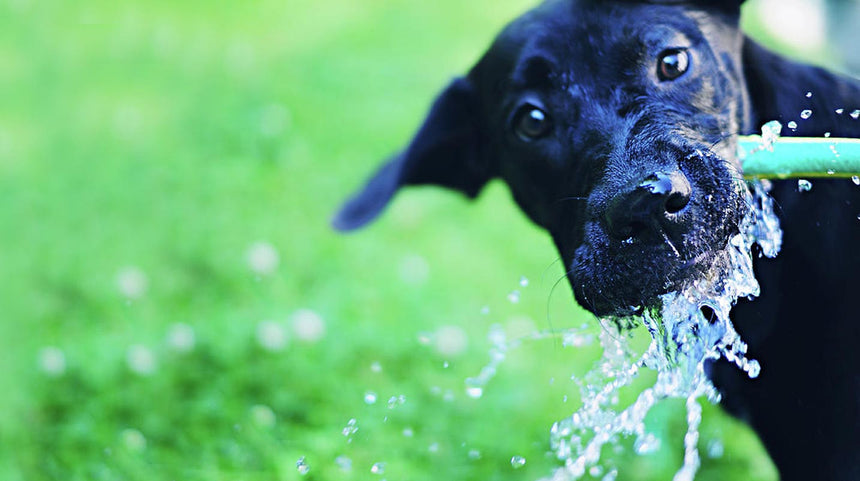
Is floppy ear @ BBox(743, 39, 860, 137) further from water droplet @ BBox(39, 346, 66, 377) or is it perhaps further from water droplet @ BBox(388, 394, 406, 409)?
water droplet @ BBox(39, 346, 66, 377)

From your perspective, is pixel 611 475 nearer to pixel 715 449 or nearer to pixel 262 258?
pixel 715 449

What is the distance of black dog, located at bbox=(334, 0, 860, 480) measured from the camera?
2.28 meters

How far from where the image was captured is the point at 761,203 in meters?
2.59

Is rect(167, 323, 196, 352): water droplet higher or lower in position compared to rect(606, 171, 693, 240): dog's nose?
lower

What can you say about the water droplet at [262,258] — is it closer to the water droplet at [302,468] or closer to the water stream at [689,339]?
the water droplet at [302,468]

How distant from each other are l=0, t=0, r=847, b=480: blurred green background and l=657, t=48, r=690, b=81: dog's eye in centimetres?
74

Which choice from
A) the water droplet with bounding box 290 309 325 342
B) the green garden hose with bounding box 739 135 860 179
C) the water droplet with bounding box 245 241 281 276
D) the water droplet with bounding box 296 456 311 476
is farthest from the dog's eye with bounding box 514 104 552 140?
the water droplet with bounding box 245 241 281 276

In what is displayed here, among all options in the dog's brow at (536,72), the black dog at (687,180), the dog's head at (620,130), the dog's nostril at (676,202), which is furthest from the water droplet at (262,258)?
the dog's nostril at (676,202)

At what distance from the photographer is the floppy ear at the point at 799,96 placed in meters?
2.66

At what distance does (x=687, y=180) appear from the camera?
222 cm

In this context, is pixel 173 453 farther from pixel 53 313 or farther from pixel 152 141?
pixel 152 141

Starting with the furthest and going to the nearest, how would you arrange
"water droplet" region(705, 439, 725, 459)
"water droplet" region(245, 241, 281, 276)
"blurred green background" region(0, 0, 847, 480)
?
"water droplet" region(245, 241, 281, 276) < "blurred green background" region(0, 0, 847, 480) < "water droplet" region(705, 439, 725, 459)

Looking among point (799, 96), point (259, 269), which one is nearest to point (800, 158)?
point (799, 96)

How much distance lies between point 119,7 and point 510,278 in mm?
5171
